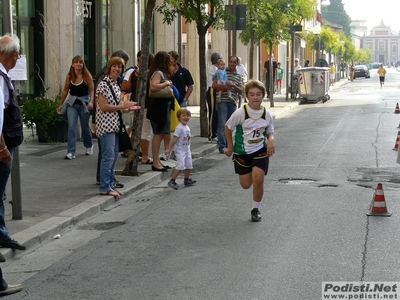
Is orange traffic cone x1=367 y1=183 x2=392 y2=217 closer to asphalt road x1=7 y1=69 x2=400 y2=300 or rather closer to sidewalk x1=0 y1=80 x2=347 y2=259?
asphalt road x1=7 y1=69 x2=400 y2=300

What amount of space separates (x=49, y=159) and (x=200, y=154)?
2.96 m

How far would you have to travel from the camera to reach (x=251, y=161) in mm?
9945

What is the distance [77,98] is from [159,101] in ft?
6.84

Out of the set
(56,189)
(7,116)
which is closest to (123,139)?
(56,189)

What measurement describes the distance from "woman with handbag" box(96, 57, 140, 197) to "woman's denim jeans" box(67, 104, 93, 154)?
4033mm

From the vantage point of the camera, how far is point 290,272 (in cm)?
724

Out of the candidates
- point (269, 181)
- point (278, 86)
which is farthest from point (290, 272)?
point (278, 86)

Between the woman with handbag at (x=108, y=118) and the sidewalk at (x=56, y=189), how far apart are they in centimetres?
26

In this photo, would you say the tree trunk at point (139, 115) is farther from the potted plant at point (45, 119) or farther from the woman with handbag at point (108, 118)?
the potted plant at point (45, 119)

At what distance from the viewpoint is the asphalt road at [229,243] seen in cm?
693

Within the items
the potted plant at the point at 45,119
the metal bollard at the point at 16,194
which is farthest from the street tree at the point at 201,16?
the metal bollard at the point at 16,194

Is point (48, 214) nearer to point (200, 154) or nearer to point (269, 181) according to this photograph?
point (269, 181)

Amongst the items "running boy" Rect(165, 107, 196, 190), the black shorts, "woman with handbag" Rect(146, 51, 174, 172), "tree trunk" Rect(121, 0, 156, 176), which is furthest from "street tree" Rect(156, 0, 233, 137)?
the black shorts

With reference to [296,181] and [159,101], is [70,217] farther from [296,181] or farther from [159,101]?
[159,101]
